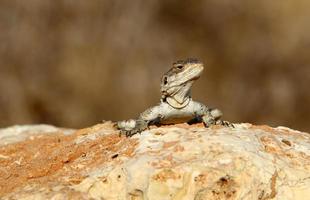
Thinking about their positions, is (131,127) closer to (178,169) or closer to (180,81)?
(180,81)

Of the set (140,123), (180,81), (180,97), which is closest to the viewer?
(140,123)

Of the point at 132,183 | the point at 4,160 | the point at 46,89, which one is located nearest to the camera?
the point at 132,183

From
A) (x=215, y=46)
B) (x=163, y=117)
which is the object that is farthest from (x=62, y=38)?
(x=163, y=117)

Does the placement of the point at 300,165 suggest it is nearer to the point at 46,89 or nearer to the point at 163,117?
the point at 163,117

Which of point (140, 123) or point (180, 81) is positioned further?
point (180, 81)

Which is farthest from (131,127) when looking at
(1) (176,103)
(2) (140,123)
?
(1) (176,103)

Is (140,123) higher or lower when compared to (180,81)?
lower

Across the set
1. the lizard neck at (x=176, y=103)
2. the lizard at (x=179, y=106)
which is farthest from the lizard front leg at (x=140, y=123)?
the lizard neck at (x=176, y=103)
